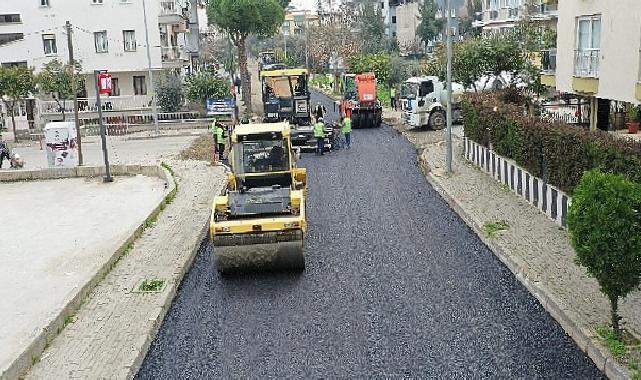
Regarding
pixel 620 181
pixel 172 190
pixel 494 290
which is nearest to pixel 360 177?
pixel 172 190

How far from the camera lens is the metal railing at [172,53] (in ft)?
141

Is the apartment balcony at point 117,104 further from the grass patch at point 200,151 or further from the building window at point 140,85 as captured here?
the grass patch at point 200,151

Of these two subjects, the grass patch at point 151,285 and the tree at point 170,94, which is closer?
the grass patch at point 151,285

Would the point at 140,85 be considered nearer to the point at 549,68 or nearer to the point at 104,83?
the point at 104,83

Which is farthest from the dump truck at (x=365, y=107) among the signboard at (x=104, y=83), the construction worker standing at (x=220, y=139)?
the signboard at (x=104, y=83)

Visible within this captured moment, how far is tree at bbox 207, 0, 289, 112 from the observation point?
41.5 m

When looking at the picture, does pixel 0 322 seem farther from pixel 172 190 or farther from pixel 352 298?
pixel 172 190

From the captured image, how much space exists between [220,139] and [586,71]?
1292 cm

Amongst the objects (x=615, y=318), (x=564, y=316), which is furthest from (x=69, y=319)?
(x=615, y=318)

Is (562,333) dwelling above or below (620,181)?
below

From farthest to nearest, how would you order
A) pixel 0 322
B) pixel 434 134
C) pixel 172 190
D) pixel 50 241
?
pixel 434 134 → pixel 172 190 → pixel 50 241 → pixel 0 322

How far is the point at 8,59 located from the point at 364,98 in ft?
69.7

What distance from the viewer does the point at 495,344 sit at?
9.30 meters

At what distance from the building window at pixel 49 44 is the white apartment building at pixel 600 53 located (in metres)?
29.4
